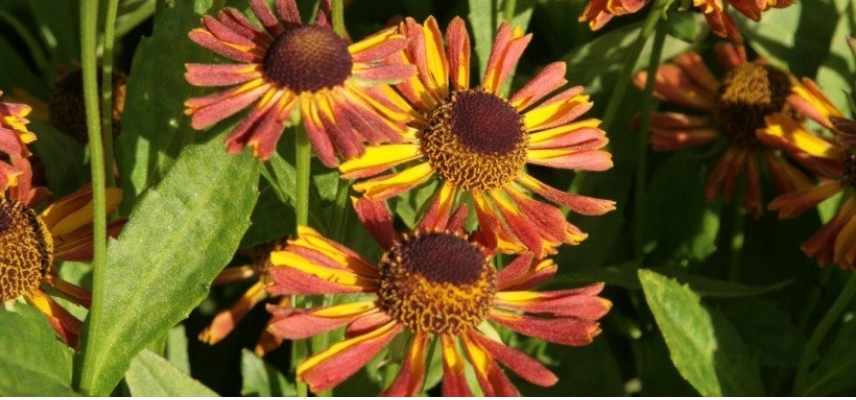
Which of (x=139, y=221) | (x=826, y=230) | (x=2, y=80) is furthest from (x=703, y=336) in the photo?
(x=2, y=80)

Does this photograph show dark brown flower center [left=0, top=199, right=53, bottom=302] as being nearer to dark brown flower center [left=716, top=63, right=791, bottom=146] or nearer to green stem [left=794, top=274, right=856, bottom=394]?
green stem [left=794, top=274, right=856, bottom=394]

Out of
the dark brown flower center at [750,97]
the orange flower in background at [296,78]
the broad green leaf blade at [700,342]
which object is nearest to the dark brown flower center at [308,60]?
the orange flower in background at [296,78]

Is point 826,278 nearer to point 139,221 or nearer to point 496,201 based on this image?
point 496,201

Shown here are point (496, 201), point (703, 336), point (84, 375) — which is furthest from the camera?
point (703, 336)

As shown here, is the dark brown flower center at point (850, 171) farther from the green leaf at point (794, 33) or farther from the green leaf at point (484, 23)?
the green leaf at point (484, 23)

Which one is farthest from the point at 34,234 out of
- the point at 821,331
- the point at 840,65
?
the point at 840,65

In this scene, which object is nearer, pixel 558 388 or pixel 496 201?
pixel 496 201
